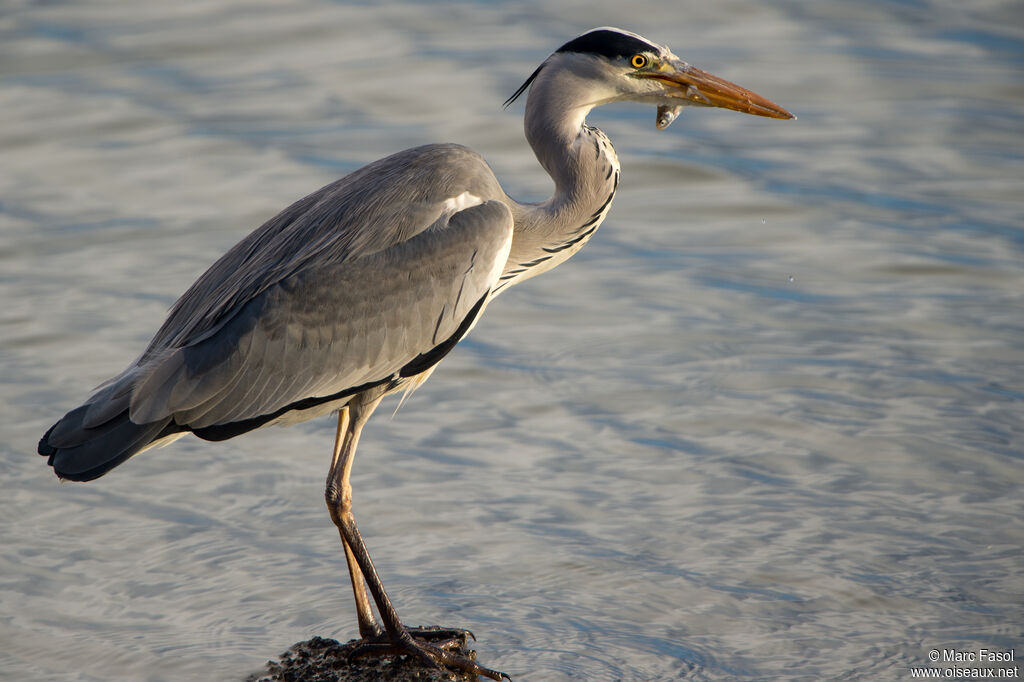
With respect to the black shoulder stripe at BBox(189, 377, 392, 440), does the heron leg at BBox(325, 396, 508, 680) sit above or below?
below

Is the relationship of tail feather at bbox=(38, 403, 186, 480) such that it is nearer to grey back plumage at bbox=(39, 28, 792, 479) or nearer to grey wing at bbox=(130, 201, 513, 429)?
grey back plumage at bbox=(39, 28, 792, 479)

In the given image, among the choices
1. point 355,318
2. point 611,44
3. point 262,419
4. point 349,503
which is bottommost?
point 349,503

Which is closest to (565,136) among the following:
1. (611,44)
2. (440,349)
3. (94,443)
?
(611,44)

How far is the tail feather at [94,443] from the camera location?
16.3ft

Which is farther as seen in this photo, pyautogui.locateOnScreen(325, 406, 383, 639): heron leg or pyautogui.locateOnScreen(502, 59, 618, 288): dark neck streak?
pyautogui.locateOnScreen(502, 59, 618, 288): dark neck streak

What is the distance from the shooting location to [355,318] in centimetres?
536

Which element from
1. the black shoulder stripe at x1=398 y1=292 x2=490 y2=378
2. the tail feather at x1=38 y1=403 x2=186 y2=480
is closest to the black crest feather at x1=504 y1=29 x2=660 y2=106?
the black shoulder stripe at x1=398 y1=292 x2=490 y2=378

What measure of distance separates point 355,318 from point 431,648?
1.32 m

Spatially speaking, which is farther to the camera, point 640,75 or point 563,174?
point 640,75

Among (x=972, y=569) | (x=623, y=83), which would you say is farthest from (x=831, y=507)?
(x=623, y=83)

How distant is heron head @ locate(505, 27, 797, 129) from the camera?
226 inches

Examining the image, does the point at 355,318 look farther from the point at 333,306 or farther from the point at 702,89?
the point at 702,89

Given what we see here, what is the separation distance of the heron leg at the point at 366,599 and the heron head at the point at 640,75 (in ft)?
5.49

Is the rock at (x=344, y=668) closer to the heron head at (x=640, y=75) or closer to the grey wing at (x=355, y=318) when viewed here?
the grey wing at (x=355, y=318)
